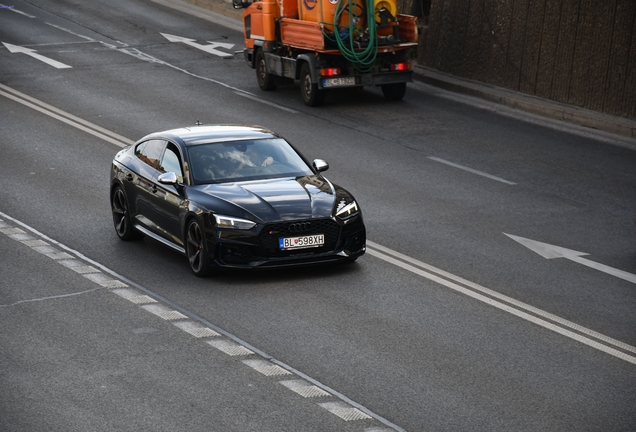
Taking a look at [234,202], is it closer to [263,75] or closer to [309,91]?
[309,91]

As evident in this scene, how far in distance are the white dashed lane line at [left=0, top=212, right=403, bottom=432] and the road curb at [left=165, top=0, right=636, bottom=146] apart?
39.5 feet

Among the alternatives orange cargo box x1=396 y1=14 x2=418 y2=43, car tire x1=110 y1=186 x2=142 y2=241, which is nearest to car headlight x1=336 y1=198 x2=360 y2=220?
car tire x1=110 y1=186 x2=142 y2=241

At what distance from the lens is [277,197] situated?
12.6 meters

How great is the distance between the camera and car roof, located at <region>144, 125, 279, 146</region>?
13.8 meters

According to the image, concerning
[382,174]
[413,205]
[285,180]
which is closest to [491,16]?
[382,174]

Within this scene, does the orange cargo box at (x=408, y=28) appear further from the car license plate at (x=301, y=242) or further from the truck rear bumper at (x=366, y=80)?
the car license plate at (x=301, y=242)

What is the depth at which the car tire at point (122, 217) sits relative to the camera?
14.4 meters

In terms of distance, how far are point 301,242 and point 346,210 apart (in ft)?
2.23

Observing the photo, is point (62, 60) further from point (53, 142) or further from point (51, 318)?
point (51, 318)

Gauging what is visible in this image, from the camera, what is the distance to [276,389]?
916cm

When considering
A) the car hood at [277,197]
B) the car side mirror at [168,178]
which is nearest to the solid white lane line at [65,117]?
the car side mirror at [168,178]

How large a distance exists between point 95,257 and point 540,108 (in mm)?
13077

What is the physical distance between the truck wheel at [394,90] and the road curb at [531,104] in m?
1.93

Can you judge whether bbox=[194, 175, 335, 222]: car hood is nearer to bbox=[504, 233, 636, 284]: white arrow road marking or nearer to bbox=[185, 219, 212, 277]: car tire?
bbox=[185, 219, 212, 277]: car tire
